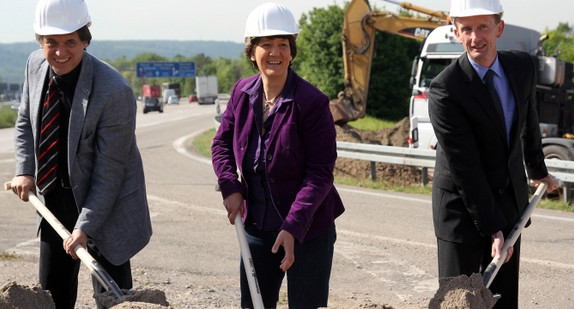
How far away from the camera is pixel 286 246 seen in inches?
159

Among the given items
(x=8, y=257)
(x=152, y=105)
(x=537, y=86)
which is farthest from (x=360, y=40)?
(x=152, y=105)

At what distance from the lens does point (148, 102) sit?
225 feet

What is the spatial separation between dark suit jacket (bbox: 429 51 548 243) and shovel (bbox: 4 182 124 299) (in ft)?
5.40

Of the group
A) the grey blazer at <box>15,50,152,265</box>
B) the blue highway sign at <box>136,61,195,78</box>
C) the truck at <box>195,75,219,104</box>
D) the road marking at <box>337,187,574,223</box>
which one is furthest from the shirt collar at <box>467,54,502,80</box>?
the truck at <box>195,75,219,104</box>

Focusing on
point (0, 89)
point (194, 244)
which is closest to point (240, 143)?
point (194, 244)

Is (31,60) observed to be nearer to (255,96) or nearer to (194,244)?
(255,96)

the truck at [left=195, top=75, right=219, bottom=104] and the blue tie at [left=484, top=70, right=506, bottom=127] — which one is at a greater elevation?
the blue tie at [left=484, top=70, right=506, bottom=127]

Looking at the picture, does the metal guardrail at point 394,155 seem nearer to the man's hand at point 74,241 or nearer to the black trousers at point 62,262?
the black trousers at point 62,262

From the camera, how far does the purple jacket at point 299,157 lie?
159 inches

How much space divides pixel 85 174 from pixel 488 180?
1.97 meters

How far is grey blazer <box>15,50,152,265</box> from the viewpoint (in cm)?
425

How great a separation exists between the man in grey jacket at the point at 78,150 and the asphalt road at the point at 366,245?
2233 millimetres

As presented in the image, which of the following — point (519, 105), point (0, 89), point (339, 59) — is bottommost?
point (0, 89)

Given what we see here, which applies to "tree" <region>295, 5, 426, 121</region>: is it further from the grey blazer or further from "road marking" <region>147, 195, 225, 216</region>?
the grey blazer
